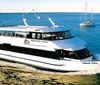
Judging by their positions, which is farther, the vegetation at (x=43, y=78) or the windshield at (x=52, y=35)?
the windshield at (x=52, y=35)

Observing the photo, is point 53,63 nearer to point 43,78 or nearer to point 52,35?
point 43,78

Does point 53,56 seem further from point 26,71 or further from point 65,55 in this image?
point 26,71

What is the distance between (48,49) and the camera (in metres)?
25.7

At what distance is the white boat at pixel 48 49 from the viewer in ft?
81.3

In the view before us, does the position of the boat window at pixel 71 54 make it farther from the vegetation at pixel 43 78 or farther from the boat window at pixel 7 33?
the boat window at pixel 7 33

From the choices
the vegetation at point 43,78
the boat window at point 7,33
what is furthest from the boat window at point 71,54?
the boat window at point 7,33

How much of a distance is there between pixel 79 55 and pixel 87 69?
179cm

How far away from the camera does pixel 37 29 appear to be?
26.9 metres

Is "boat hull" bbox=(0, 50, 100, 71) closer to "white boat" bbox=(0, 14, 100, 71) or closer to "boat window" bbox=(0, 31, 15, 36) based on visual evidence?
"white boat" bbox=(0, 14, 100, 71)

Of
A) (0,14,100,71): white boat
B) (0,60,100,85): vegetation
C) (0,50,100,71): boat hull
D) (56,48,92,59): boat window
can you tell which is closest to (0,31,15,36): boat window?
(0,14,100,71): white boat

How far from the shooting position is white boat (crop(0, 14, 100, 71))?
2478 centimetres

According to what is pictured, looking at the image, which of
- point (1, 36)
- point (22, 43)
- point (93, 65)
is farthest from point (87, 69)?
point (1, 36)

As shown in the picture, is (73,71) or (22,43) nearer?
(73,71)

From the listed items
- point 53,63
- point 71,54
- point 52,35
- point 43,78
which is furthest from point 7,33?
point 71,54
